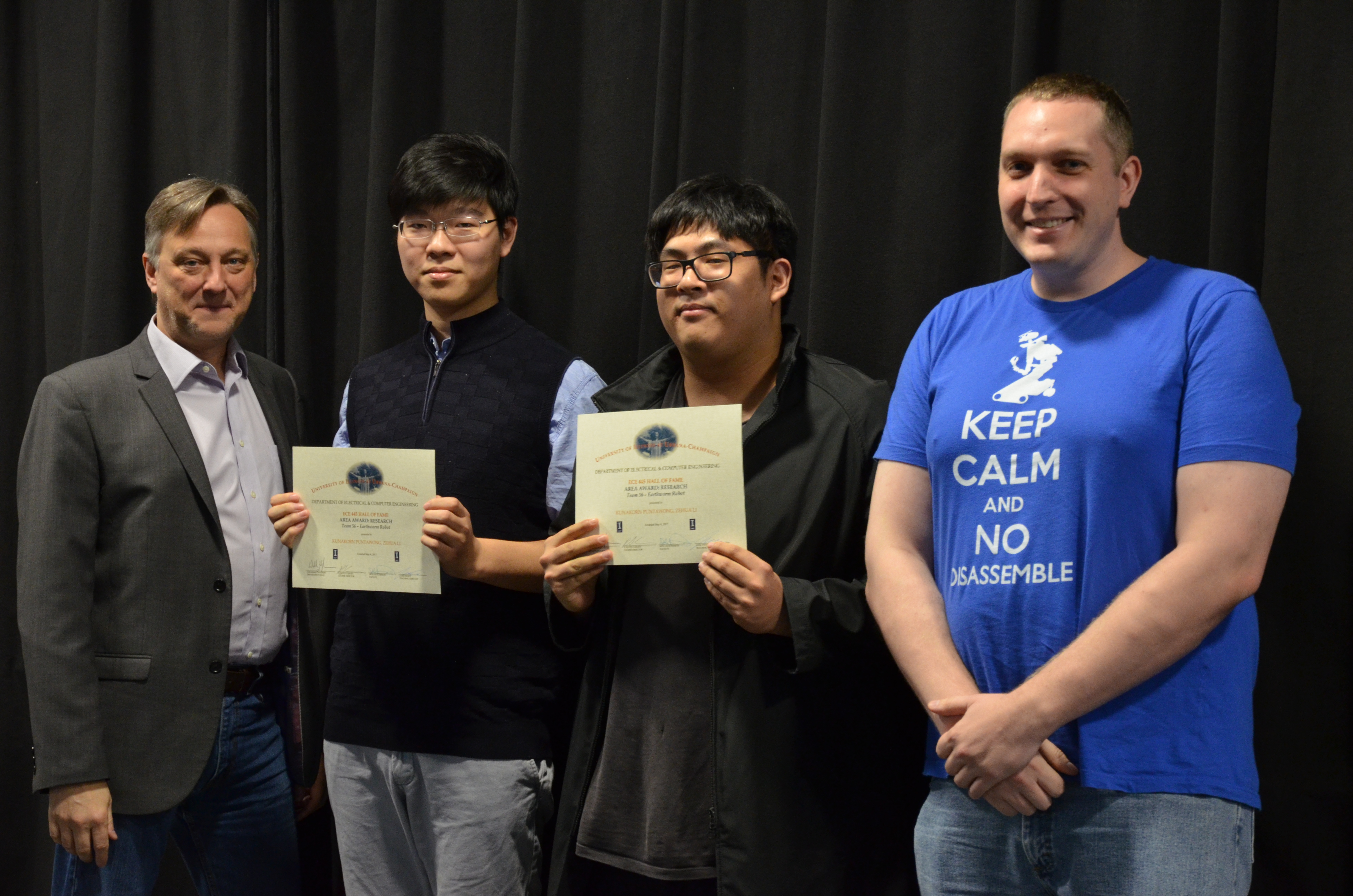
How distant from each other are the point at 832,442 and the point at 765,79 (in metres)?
1.01

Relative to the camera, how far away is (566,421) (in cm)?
196

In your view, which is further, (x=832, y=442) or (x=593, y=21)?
(x=593, y=21)

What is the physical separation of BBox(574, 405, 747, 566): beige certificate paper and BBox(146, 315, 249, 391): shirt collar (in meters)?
0.87

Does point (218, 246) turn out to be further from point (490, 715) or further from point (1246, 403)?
point (1246, 403)

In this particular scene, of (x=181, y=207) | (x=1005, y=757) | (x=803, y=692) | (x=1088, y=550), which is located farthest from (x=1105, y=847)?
(x=181, y=207)

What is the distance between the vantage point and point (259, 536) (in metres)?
1.99

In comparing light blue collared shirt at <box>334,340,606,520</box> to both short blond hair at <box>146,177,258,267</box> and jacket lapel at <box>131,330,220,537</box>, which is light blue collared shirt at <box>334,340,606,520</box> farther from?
short blond hair at <box>146,177,258,267</box>

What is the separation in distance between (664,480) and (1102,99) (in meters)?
0.84

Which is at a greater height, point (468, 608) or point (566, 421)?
point (566, 421)

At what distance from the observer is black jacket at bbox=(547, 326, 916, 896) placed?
1575mm

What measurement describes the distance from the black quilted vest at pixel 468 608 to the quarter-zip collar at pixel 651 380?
0.53 feet

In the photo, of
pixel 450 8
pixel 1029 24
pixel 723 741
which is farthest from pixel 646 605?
pixel 450 8

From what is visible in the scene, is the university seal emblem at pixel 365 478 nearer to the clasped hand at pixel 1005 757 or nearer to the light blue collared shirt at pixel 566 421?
the light blue collared shirt at pixel 566 421

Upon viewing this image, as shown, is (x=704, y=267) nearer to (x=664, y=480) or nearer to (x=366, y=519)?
(x=664, y=480)
